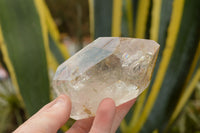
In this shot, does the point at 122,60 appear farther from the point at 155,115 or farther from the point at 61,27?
the point at 61,27

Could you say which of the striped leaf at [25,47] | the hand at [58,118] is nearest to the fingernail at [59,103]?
the hand at [58,118]

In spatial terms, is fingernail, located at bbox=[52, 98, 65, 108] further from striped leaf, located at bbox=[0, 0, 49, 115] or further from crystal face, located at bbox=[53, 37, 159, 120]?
striped leaf, located at bbox=[0, 0, 49, 115]

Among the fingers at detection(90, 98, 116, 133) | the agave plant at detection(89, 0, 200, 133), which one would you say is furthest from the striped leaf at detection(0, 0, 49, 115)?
the fingers at detection(90, 98, 116, 133)

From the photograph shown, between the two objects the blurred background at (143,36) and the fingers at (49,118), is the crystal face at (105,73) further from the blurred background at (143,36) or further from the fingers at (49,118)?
the blurred background at (143,36)

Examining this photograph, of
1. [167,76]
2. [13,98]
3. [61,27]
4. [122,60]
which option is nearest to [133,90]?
[122,60]

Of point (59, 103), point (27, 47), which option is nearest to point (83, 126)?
point (59, 103)

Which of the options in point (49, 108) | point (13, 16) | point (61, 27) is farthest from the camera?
point (61, 27)
